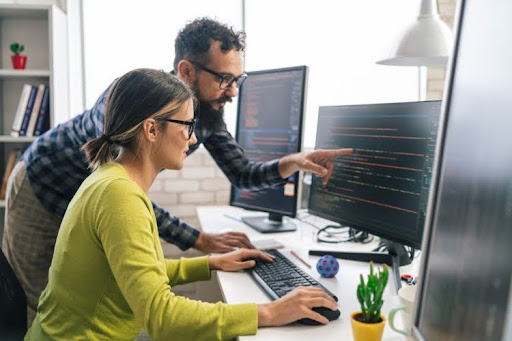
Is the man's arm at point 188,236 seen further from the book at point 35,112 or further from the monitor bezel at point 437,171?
the book at point 35,112

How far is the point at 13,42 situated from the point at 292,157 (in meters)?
1.89

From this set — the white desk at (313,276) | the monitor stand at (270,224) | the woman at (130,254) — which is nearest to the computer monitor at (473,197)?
the white desk at (313,276)

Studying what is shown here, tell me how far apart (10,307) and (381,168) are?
1.02 m

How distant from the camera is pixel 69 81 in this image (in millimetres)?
2734

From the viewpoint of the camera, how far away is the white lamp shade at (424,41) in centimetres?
202

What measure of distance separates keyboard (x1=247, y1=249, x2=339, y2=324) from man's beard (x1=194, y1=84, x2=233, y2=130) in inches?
22.2

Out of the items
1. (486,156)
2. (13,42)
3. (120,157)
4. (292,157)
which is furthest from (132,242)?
(13,42)

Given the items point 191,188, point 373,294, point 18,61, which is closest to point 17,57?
point 18,61

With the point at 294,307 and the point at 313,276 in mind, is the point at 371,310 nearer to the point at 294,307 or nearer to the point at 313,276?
the point at 294,307

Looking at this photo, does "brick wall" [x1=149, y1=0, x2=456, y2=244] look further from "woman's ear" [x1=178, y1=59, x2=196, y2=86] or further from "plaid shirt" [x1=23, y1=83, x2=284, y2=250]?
"woman's ear" [x1=178, y1=59, x2=196, y2=86]

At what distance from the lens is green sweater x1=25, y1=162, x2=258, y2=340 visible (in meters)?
0.92

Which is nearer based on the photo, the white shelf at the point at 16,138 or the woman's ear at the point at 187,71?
the woman's ear at the point at 187,71

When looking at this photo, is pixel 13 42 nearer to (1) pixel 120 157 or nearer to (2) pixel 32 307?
(2) pixel 32 307

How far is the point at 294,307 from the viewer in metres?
0.97
